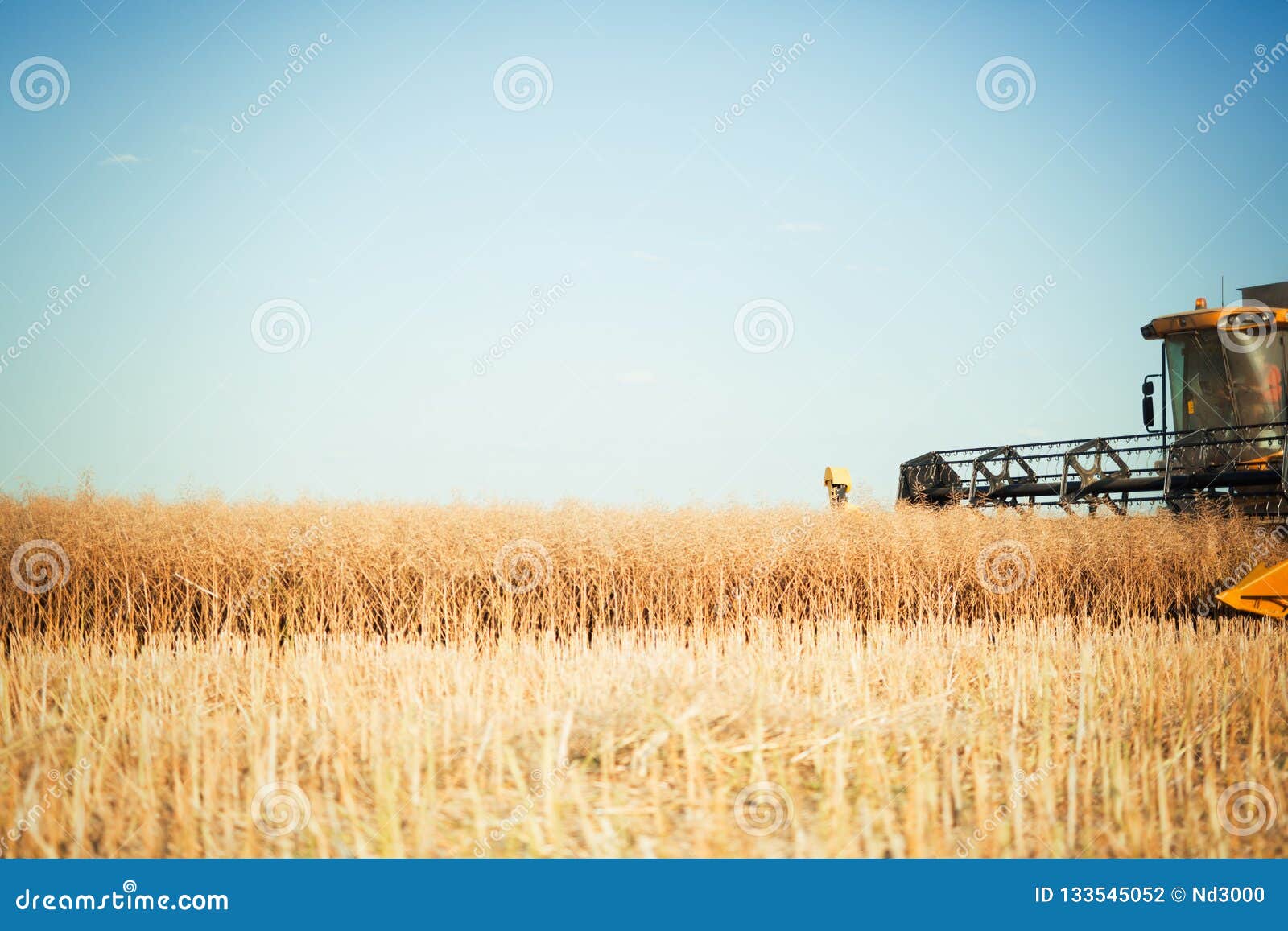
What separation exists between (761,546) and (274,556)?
4.19 m

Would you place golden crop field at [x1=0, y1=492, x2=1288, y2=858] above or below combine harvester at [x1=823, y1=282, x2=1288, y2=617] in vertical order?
below

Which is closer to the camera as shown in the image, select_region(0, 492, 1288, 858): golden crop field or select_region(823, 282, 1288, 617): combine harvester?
select_region(0, 492, 1288, 858): golden crop field

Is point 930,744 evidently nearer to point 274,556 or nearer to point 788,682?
point 788,682

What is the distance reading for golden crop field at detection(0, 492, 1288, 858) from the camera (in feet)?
9.56

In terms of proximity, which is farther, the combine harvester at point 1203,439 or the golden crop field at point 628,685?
the combine harvester at point 1203,439

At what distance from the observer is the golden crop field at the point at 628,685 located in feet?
9.56

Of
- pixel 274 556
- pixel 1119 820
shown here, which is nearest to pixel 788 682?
pixel 1119 820

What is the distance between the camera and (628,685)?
427cm

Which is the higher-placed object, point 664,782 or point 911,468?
point 911,468

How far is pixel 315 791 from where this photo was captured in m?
3.12

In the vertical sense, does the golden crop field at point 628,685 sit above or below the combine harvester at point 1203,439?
below

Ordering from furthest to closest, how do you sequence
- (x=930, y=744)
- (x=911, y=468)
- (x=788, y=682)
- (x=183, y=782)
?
(x=911, y=468)
(x=788, y=682)
(x=930, y=744)
(x=183, y=782)

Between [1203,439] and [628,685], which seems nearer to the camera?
[628,685]

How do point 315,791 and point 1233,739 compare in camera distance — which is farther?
point 1233,739
